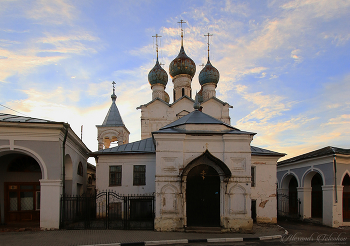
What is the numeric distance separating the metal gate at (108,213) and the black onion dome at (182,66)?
568 inches

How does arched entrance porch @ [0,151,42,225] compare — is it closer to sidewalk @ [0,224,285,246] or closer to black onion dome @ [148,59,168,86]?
sidewalk @ [0,224,285,246]

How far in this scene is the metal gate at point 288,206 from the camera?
61.3ft

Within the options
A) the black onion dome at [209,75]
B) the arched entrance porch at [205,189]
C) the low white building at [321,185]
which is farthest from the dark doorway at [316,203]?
the black onion dome at [209,75]


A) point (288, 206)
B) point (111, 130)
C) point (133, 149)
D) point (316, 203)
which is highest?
point (111, 130)

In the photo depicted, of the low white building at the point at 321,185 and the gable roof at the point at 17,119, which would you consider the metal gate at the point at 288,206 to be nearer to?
the low white building at the point at 321,185

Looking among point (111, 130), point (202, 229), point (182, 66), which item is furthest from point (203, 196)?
point (182, 66)

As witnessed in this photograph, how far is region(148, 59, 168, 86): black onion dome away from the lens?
26562mm

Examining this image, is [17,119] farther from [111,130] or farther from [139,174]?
[111,130]

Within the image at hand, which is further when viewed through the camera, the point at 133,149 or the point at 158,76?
the point at 158,76

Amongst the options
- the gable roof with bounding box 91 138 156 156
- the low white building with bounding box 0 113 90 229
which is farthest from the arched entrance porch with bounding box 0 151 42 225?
the gable roof with bounding box 91 138 156 156

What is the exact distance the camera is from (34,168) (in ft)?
47.1

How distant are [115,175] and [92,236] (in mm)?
5686

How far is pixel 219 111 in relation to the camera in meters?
24.6

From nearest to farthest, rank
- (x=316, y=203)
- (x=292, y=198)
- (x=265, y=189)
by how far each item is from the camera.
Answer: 1. (x=265, y=189)
2. (x=316, y=203)
3. (x=292, y=198)
